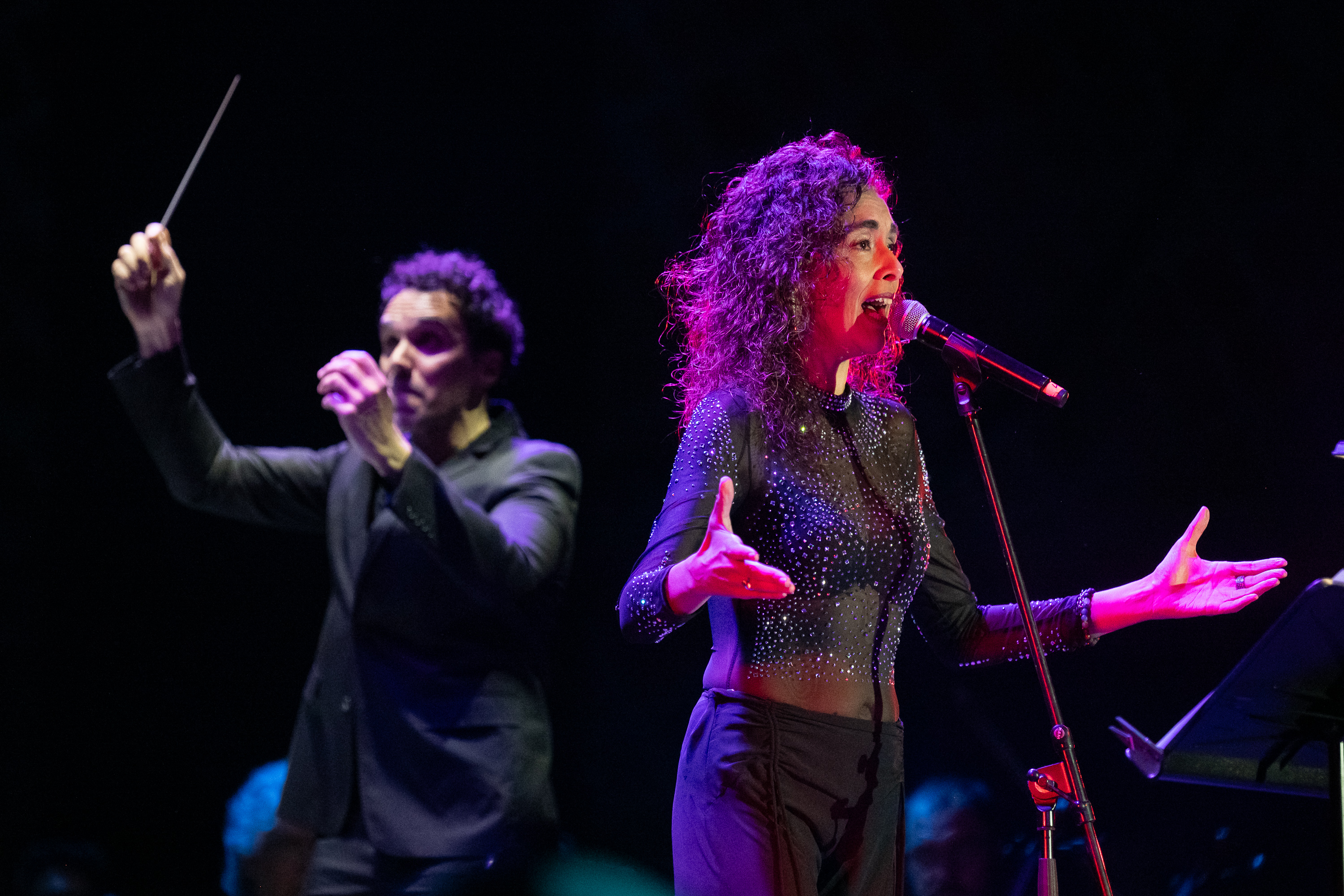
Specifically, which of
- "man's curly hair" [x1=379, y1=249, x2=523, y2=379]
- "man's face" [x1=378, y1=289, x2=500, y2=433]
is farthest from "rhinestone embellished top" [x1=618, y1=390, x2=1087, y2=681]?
"man's curly hair" [x1=379, y1=249, x2=523, y2=379]

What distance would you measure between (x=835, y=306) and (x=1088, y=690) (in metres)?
1.61

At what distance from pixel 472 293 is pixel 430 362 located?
29 centimetres

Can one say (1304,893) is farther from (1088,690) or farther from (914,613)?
(914,613)

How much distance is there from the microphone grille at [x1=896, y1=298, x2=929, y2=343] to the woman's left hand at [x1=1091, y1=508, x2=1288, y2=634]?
1.88 ft

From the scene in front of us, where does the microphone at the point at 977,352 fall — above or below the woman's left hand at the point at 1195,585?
above

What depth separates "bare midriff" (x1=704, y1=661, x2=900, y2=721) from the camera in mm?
1799

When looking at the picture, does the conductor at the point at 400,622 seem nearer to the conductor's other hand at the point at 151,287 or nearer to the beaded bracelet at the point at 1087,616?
the conductor's other hand at the point at 151,287

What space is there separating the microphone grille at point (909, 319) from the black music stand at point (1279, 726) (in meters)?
0.73

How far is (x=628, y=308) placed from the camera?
158 inches

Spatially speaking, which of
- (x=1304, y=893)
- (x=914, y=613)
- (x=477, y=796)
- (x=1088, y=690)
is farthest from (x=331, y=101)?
(x=1304, y=893)

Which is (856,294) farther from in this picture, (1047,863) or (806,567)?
(1047,863)

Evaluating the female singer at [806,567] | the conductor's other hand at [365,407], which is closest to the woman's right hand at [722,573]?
the female singer at [806,567]

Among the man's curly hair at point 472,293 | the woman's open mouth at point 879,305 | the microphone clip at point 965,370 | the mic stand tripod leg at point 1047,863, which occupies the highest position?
the man's curly hair at point 472,293

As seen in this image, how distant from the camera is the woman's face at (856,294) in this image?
6.93 ft
